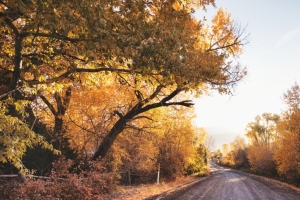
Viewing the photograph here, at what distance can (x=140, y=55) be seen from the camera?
5.52 m

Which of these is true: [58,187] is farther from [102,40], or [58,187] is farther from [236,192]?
[236,192]

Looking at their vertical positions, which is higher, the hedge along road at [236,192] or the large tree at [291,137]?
the large tree at [291,137]

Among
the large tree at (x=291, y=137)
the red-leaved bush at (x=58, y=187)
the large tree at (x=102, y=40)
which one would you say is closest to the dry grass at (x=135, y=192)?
the red-leaved bush at (x=58, y=187)

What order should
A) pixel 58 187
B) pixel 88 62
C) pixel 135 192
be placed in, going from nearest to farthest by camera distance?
1. pixel 88 62
2. pixel 58 187
3. pixel 135 192

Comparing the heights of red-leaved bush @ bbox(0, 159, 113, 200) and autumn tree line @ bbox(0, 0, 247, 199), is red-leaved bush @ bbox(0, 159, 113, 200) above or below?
below

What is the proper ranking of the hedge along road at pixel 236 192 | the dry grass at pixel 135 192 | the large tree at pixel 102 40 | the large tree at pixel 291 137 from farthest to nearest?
the large tree at pixel 291 137, the hedge along road at pixel 236 192, the dry grass at pixel 135 192, the large tree at pixel 102 40

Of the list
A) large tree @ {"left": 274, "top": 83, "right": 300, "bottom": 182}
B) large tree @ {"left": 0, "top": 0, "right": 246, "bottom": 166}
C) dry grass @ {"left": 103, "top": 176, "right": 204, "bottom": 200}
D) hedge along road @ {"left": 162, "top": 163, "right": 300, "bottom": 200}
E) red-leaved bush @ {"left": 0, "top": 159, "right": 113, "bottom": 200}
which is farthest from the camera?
large tree @ {"left": 274, "top": 83, "right": 300, "bottom": 182}

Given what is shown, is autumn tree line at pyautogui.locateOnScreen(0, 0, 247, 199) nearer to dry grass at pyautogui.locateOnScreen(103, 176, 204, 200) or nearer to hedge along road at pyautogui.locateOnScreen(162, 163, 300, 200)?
dry grass at pyautogui.locateOnScreen(103, 176, 204, 200)

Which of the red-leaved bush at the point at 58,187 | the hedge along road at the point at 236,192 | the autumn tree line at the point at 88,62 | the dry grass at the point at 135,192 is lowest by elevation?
the hedge along road at the point at 236,192

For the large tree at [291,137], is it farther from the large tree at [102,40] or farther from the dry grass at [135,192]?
the large tree at [102,40]

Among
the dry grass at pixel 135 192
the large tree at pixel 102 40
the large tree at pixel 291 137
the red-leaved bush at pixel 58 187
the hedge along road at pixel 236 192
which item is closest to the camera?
the large tree at pixel 102 40

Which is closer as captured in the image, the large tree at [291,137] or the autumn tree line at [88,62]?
the autumn tree line at [88,62]

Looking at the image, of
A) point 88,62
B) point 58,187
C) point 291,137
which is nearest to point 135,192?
point 58,187

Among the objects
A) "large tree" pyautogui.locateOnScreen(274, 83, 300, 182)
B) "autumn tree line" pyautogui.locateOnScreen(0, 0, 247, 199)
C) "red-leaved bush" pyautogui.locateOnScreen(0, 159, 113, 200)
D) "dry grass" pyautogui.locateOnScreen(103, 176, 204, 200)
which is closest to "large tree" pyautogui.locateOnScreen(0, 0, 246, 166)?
"autumn tree line" pyautogui.locateOnScreen(0, 0, 247, 199)
